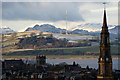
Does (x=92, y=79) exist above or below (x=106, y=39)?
below

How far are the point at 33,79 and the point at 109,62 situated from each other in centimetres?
3090

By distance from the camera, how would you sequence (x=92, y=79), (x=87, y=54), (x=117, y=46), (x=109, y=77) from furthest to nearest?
(x=87, y=54) < (x=117, y=46) < (x=92, y=79) < (x=109, y=77)

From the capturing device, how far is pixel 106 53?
239ft

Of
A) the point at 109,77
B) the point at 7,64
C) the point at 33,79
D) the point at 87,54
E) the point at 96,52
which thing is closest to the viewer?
the point at 109,77

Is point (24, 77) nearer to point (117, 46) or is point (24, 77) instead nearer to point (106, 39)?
point (106, 39)

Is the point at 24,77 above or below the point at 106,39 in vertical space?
below

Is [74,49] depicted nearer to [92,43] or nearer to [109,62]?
[92,43]

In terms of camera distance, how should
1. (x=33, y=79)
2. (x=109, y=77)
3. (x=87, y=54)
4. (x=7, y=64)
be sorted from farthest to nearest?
1. (x=87, y=54)
2. (x=7, y=64)
3. (x=33, y=79)
4. (x=109, y=77)

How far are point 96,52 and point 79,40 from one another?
25.3 feet

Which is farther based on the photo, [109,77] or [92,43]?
[92,43]

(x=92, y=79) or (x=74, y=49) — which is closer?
(x=92, y=79)

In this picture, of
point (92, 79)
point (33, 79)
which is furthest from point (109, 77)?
point (33, 79)

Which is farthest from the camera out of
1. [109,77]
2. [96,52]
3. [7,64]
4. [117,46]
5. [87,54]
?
[87,54]

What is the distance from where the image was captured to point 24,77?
10319 centimetres
